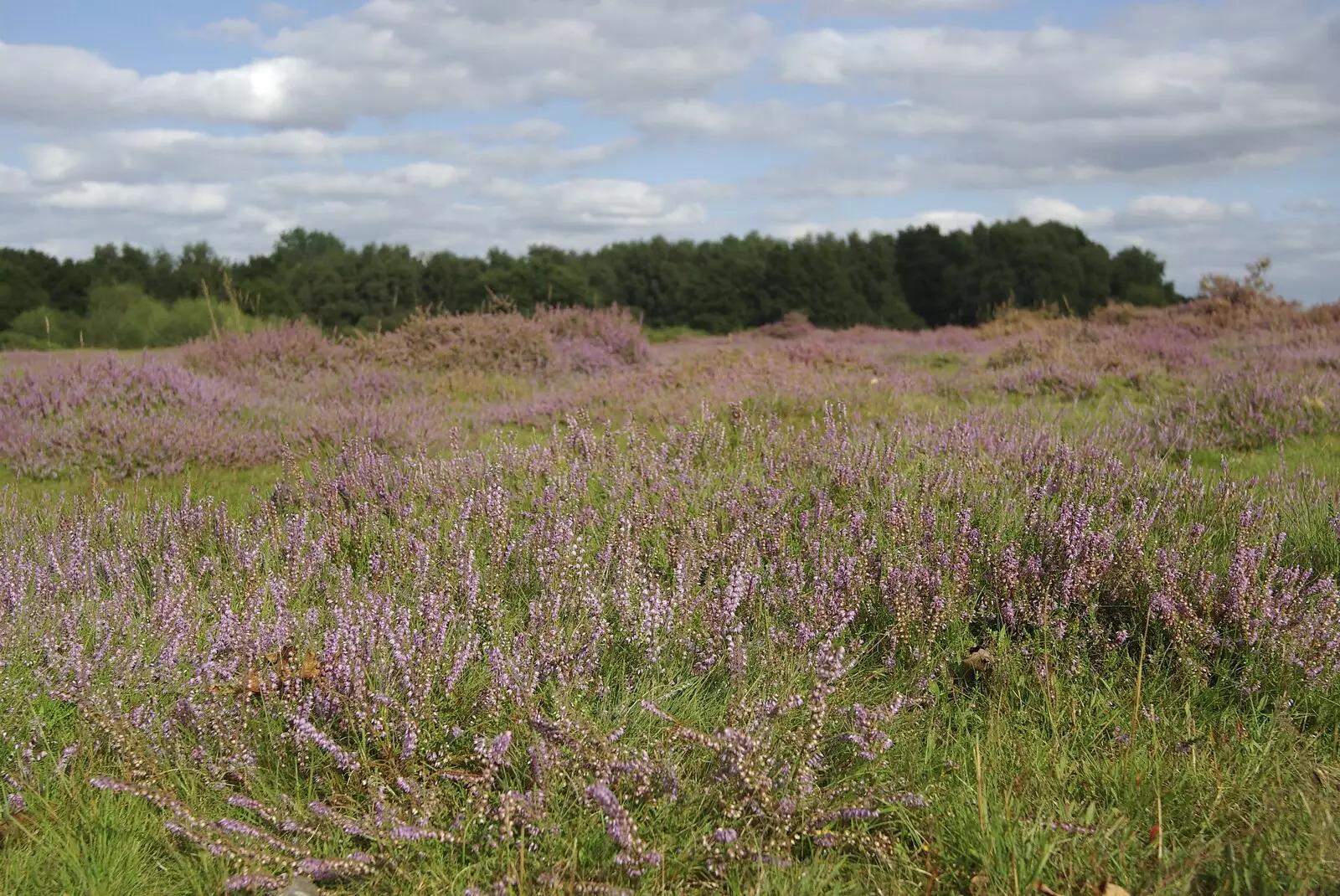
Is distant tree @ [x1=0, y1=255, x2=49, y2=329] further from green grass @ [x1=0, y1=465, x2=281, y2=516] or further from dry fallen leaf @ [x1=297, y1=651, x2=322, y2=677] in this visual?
dry fallen leaf @ [x1=297, y1=651, x2=322, y2=677]

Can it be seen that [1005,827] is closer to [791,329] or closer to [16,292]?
[791,329]

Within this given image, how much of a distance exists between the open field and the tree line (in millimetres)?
30819

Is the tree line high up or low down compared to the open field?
up

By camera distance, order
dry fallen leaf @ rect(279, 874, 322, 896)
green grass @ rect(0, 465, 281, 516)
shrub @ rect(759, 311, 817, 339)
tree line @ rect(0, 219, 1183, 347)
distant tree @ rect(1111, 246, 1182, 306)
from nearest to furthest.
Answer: dry fallen leaf @ rect(279, 874, 322, 896) < green grass @ rect(0, 465, 281, 516) < shrub @ rect(759, 311, 817, 339) < tree line @ rect(0, 219, 1183, 347) < distant tree @ rect(1111, 246, 1182, 306)

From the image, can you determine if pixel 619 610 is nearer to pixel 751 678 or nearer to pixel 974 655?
pixel 751 678

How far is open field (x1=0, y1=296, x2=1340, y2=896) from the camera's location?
231 centimetres

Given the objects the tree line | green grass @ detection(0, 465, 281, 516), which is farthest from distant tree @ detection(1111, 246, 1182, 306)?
green grass @ detection(0, 465, 281, 516)

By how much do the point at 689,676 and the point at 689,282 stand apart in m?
42.5

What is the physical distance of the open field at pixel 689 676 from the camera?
2.31 meters

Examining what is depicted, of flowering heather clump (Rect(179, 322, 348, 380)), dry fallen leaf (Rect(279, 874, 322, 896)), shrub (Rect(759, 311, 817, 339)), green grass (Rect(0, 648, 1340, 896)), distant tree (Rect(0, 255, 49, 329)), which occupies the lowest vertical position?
dry fallen leaf (Rect(279, 874, 322, 896))

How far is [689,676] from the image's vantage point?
3.10 meters

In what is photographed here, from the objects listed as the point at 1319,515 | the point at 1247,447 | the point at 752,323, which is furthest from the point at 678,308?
the point at 1319,515

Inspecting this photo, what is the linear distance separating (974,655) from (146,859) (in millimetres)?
2576

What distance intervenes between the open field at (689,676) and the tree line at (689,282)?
1213 inches
